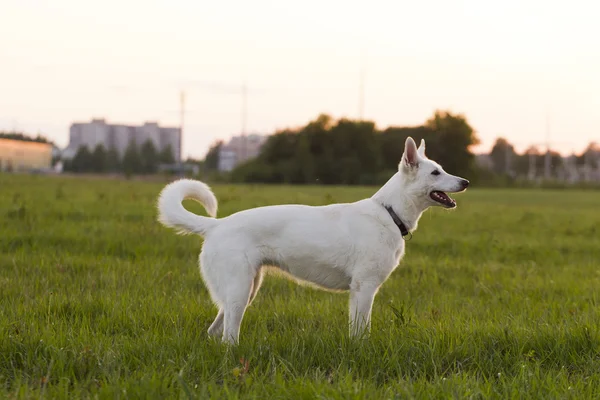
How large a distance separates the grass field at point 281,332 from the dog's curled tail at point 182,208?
81cm

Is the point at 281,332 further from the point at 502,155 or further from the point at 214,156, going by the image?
the point at 502,155

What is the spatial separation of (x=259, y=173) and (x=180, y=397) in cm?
6352

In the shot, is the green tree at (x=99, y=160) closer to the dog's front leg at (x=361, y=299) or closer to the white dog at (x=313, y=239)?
the white dog at (x=313, y=239)

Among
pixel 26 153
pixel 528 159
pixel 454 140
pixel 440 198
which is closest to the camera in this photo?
pixel 440 198

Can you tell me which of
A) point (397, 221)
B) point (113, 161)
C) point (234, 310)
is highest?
point (113, 161)

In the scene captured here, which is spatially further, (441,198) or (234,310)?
(441,198)

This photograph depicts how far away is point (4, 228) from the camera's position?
9.75 metres

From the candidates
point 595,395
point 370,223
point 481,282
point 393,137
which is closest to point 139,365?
point 370,223

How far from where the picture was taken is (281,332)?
4.97 m

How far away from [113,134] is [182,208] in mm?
142568

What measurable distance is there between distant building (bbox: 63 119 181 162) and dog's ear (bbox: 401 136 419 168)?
129883 millimetres

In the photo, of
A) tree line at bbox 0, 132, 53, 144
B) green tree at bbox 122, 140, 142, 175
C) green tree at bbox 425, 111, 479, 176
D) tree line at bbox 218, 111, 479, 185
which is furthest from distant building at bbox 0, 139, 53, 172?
green tree at bbox 425, 111, 479, 176

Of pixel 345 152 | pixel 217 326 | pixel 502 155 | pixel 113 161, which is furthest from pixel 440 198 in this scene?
pixel 502 155

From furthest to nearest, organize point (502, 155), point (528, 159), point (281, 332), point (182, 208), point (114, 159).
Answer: point (502, 155) → point (528, 159) → point (114, 159) → point (182, 208) → point (281, 332)
